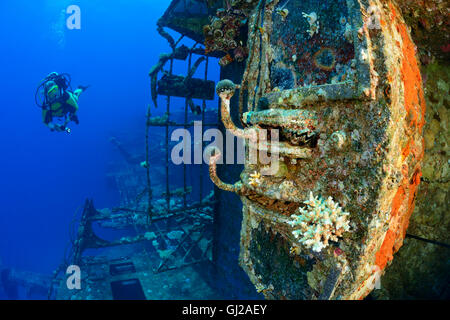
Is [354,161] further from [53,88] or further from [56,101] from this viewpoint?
[56,101]

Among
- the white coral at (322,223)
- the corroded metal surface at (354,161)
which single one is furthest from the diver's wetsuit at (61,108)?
the white coral at (322,223)

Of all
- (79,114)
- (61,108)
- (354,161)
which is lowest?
(354,161)

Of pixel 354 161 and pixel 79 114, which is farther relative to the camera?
pixel 79 114

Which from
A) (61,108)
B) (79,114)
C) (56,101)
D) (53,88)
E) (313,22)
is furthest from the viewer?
(79,114)

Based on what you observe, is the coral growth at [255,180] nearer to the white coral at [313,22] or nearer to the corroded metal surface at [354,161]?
the corroded metal surface at [354,161]

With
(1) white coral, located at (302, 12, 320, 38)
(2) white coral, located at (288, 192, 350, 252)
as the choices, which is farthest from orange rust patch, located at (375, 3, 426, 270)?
(1) white coral, located at (302, 12, 320, 38)

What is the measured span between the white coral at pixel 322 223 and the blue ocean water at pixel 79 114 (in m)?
37.1

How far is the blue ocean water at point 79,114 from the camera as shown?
43.1 metres

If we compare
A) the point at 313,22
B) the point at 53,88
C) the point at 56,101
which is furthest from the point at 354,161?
the point at 56,101

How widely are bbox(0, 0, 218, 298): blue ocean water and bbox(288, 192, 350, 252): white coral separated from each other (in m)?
37.1

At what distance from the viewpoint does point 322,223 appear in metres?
1.45

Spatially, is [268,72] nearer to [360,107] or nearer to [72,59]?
[360,107]

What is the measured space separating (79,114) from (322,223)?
363 ft
